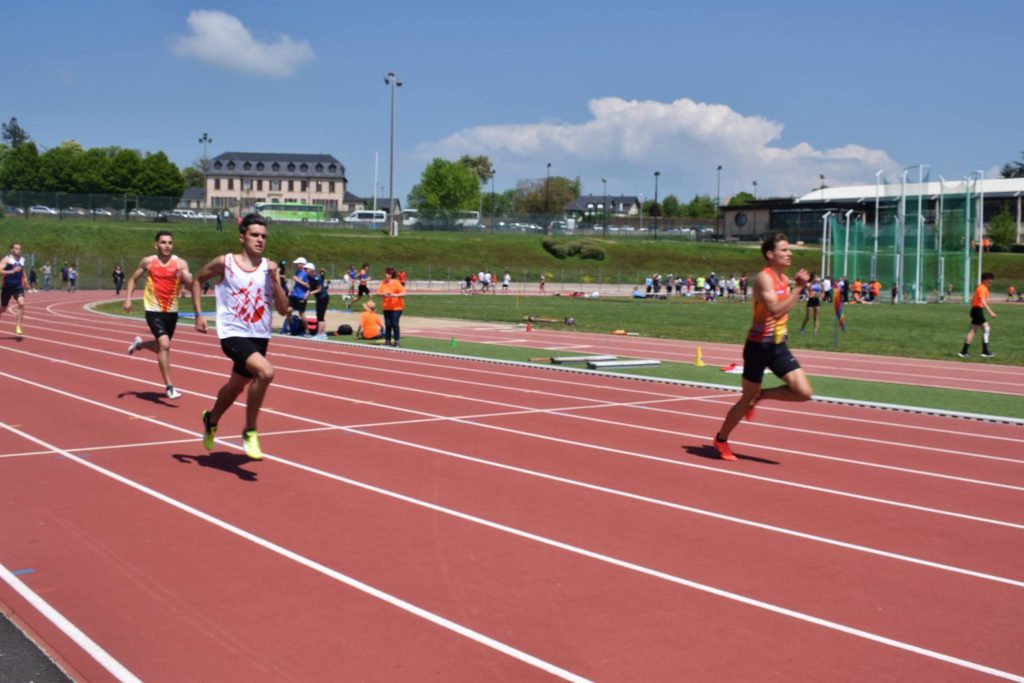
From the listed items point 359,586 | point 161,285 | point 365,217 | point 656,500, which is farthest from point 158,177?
point 359,586

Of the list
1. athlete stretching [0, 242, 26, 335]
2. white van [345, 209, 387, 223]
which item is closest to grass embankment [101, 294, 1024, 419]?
athlete stretching [0, 242, 26, 335]

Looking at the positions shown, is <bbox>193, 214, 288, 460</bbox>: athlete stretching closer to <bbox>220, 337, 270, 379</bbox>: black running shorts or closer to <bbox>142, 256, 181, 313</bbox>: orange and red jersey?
<bbox>220, 337, 270, 379</bbox>: black running shorts

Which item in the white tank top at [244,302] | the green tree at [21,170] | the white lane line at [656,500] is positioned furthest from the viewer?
the green tree at [21,170]

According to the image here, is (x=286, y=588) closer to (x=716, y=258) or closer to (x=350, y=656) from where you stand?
(x=350, y=656)

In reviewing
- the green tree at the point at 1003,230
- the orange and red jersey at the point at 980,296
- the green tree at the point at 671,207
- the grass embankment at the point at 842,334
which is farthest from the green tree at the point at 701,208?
the orange and red jersey at the point at 980,296

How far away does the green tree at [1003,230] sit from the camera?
90562 mm

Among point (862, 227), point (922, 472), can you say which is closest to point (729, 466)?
point (922, 472)

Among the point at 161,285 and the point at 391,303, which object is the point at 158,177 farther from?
the point at 161,285

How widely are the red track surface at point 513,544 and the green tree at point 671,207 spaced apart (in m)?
166

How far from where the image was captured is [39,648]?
4539mm

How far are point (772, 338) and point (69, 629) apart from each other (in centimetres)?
620

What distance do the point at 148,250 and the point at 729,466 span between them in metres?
64.1

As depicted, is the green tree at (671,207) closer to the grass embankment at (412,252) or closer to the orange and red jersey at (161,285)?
the grass embankment at (412,252)

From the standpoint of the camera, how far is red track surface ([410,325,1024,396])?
17516 millimetres
